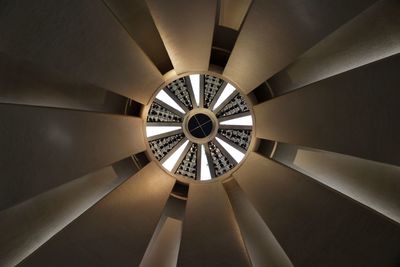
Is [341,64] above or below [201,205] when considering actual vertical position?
above

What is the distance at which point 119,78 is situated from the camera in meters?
4.09

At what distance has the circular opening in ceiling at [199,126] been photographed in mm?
4531

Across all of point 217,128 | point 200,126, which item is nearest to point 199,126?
point 200,126

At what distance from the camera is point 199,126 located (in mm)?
4551

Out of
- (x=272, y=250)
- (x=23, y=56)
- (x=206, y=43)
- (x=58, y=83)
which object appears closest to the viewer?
(x=23, y=56)

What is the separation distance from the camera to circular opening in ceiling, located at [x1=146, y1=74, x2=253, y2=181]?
4531 millimetres

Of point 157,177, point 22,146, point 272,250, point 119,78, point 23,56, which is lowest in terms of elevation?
point 272,250

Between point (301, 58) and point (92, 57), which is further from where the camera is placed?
point (301, 58)

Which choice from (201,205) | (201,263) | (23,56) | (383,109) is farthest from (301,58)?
(23,56)

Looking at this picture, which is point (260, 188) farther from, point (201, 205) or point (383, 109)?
point (383, 109)

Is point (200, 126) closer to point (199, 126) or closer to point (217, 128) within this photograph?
point (199, 126)

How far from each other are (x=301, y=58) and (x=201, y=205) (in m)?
2.03

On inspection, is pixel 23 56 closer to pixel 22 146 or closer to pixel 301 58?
pixel 22 146

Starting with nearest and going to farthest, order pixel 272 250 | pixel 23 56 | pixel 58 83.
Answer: pixel 23 56 < pixel 58 83 < pixel 272 250
